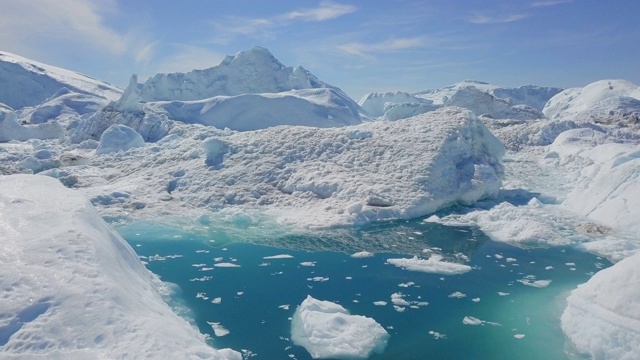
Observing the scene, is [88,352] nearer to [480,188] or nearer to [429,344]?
[429,344]

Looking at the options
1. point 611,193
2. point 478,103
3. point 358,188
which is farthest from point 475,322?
point 478,103

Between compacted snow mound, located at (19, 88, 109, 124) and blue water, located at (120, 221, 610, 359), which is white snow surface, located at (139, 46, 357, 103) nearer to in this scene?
compacted snow mound, located at (19, 88, 109, 124)

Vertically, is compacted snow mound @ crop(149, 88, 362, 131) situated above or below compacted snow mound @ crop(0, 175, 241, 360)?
above

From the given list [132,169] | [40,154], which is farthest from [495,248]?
[40,154]

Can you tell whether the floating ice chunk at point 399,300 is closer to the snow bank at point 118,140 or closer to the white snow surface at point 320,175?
the white snow surface at point 320,175

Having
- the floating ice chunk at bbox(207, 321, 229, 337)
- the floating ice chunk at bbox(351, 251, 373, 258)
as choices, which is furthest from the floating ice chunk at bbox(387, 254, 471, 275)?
the floating ice chunk at bbox(207, 321, 229, 337)

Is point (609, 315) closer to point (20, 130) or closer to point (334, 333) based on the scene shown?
point (334, 333)
